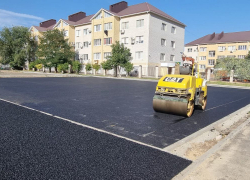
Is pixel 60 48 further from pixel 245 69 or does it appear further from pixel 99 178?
pixel 99 178

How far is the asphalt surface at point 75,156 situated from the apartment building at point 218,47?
174ft

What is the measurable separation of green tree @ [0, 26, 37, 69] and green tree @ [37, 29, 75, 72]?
13.1m

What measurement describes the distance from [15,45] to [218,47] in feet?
193

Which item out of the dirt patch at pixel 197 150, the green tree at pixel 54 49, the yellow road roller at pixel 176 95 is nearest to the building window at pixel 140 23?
the green tree at pixel 54 49

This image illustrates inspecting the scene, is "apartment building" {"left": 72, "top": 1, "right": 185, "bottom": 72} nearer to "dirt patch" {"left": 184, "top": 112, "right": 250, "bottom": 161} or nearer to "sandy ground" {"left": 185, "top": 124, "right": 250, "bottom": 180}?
"dirt patch" {"left": 184, "top": 112, "right": 250, "bottom": 161}

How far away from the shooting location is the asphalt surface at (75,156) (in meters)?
3.25

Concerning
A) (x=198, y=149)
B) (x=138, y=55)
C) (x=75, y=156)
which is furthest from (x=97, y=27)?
(x=75, y=156)

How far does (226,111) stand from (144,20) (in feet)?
102

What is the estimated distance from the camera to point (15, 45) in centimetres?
5506

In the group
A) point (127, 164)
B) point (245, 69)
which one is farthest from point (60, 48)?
point (127, 164)

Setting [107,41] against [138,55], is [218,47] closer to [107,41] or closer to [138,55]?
[138,55]

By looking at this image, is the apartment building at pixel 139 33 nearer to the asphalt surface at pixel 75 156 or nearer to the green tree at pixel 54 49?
the green tree at pixel 54 49

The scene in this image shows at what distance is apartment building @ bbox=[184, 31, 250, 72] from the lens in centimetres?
5478

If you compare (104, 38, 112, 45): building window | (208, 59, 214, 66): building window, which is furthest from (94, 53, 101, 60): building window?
(208, 59, 214, 66): building window
